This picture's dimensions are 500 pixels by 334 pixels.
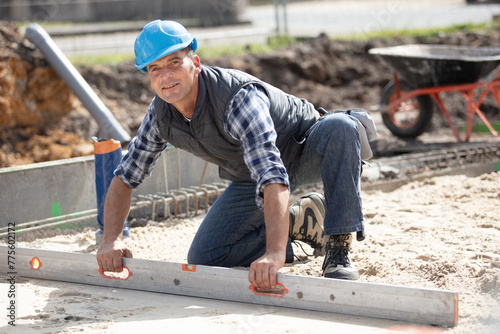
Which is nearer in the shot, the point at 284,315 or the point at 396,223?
the point at 284,315

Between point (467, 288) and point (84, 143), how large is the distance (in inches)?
177

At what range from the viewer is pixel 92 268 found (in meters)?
3.28

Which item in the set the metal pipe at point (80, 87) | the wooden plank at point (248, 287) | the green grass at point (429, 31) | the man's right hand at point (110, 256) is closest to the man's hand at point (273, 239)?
the wooden plank at point (248, 287)

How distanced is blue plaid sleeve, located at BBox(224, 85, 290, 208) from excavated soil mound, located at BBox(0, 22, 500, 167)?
363cm

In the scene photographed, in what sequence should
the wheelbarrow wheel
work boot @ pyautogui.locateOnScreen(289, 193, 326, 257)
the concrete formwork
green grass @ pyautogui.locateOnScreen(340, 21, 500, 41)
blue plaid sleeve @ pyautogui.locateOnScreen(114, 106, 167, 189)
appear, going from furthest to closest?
green grass @ pyautogui.locateOnScreen(340, 21, 500, 41) → the wheelbarrow wheel → the concrete formwork → work boot @ pyautogui.locateOnScreen(289, 193, 326, 257) → blue plaid sleeve @ pyautogui.locateOnScreen(114, 106, 167, 189)

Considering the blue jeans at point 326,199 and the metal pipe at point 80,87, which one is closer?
the blue jeans at point 326,199

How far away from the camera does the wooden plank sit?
260 centimetres

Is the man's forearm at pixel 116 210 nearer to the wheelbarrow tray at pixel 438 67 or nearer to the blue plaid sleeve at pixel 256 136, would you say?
the blue plaid sleeve at pixel 256 136

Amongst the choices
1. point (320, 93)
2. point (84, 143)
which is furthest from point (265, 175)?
point (320, 93)

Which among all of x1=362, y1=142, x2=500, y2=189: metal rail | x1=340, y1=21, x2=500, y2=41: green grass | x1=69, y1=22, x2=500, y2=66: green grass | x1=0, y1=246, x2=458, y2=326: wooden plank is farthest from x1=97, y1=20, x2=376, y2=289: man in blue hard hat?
x1=340, y1=21, x2=500, y2=41: green grass

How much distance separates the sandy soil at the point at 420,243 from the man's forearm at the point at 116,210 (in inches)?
16.6

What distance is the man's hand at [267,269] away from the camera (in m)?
2.64

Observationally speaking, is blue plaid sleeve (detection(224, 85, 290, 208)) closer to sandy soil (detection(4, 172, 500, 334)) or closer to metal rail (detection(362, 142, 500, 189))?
sandy soil (detection(4, 172, 500, 334))

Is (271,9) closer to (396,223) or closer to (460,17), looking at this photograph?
(460,17)
